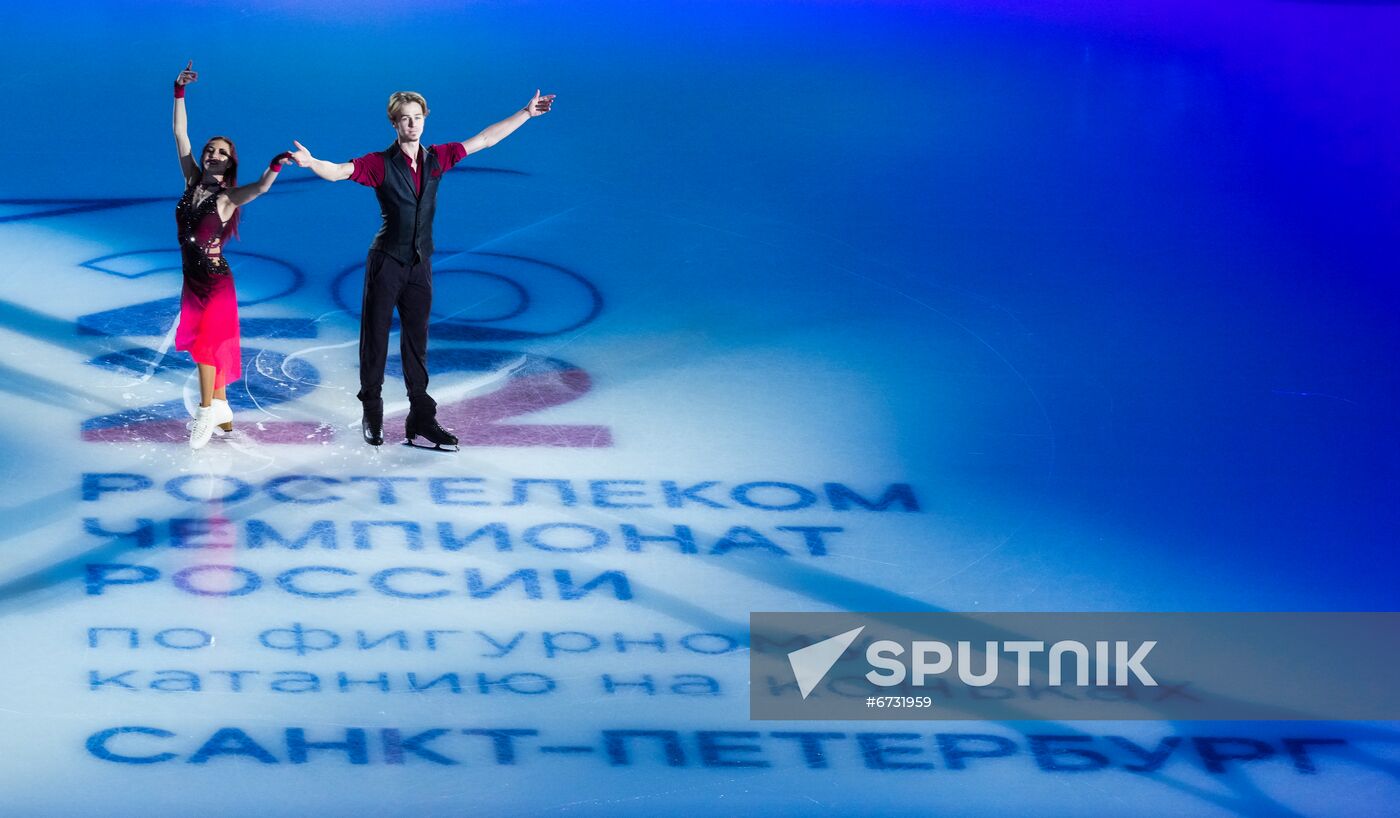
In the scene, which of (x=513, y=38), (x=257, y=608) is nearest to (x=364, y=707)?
(x=257, y=608)

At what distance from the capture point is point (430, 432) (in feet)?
25.4

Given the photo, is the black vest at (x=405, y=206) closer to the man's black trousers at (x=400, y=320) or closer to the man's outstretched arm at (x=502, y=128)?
the man's black trousers at (x=400, y=320)

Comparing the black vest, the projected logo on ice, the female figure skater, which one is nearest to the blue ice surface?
the projected logo on ice

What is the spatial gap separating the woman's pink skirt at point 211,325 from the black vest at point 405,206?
67 cm

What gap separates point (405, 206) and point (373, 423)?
3.07 ft

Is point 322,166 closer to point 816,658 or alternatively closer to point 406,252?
point 406,252

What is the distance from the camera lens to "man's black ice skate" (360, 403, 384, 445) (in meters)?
7.75

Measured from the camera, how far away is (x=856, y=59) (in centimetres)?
1227

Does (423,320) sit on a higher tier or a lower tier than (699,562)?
higher

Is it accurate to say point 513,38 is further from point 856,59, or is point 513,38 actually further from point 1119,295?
point 1119,295

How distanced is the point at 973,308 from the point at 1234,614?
277 centimetres

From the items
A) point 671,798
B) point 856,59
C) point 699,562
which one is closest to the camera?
point 671,798

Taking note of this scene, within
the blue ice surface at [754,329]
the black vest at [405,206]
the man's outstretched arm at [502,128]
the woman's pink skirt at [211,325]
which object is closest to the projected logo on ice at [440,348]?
the blue ice surface at [754,329]

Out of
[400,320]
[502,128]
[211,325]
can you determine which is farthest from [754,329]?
[211,325]
